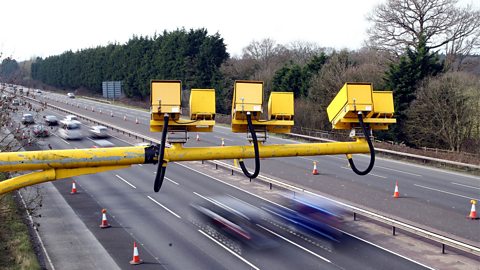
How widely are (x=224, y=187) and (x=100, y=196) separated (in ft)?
20.7

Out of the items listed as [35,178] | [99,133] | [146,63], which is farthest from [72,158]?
[146,63]

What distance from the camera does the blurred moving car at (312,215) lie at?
55.5ft

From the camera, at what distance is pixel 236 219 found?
61.3ft

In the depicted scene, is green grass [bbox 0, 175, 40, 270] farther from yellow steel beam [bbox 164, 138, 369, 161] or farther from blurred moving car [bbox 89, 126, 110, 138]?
blurred moving car [bbox 89, 126, 110, 138]

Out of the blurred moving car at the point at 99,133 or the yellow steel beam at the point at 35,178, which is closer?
the yellow steel beam at the point at 35,178

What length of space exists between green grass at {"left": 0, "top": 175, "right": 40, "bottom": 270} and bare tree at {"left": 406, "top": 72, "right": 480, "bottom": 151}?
2808cm

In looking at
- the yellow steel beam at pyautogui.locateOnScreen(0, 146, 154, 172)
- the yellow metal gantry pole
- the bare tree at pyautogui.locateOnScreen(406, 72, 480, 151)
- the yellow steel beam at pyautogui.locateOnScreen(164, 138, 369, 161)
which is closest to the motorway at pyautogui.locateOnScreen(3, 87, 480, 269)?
the bare tree at pyautogui.locateOnScreen(406, 72, 480, 151)

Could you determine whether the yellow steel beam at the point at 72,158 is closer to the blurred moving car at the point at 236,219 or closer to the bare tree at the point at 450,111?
the blurred moving car at the point at 236,219

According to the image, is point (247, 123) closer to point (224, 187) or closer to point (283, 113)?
point (283, 113)

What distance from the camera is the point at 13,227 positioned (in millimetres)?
17625

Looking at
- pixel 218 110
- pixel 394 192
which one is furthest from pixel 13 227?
pixel 218 110

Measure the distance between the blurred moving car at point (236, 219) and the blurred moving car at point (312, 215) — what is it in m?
1.05

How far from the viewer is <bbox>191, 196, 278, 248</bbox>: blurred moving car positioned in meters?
16.2

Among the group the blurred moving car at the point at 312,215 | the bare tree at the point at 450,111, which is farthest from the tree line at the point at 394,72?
the blurred moving car at the point at 312,215
